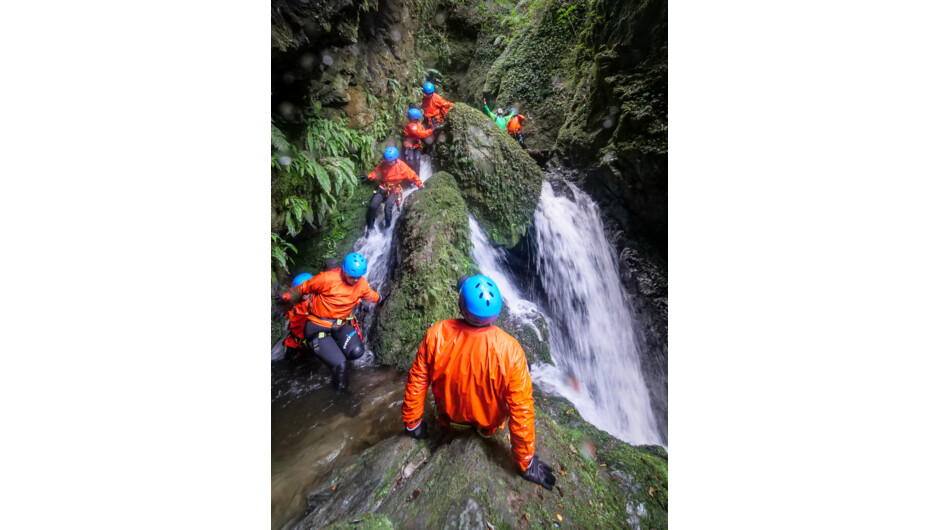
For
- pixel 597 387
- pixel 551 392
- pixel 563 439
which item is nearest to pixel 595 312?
pixel 597 387

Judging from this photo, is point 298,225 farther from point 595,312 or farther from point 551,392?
point 595,312

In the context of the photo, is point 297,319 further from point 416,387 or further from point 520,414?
point 520,414


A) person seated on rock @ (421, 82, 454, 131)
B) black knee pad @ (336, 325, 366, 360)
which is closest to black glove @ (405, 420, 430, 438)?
black knee pad @ (336, 325, 366, 360)

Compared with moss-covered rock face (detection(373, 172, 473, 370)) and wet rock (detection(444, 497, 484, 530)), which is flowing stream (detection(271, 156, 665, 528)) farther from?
wet rock (detection(444, 497, 484, 530))

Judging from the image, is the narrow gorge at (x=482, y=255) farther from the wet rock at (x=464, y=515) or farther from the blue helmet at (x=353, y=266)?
the blue helmet at (x=353, y=266)

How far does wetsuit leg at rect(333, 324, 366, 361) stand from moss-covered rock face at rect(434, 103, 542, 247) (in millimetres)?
3101

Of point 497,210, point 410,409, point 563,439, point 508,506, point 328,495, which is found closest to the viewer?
point 508,506

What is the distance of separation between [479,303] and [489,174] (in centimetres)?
437

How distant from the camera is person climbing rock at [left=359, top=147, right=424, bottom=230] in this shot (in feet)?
17.9

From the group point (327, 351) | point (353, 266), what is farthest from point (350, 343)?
point (353, 266)

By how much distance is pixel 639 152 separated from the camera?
14.9 ft

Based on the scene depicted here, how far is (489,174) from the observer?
19.5 ft

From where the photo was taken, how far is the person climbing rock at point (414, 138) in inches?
258

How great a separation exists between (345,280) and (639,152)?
4624 millimetres
